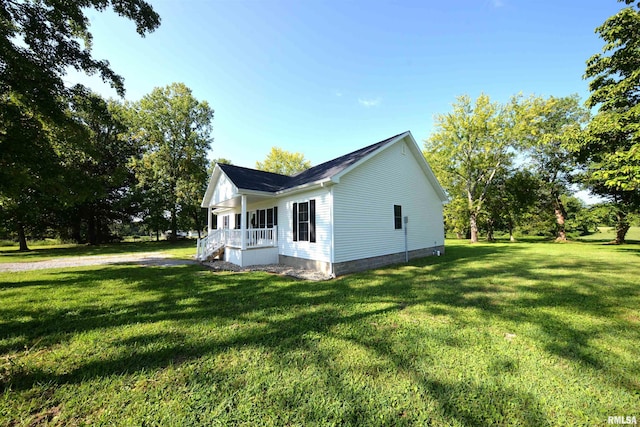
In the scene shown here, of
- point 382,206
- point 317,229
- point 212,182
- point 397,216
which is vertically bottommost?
point 317,229

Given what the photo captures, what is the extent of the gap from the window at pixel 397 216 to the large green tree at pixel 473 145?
611 inches

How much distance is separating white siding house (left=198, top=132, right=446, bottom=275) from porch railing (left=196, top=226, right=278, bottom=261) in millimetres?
47

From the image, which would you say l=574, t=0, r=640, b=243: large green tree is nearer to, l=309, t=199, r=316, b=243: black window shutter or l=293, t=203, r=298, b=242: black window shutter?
l=309, t=199, r=316, b=243: black window shutter

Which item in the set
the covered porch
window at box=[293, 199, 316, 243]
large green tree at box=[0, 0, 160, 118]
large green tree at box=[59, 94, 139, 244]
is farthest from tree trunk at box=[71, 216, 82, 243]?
window at box=[293, 199, 316, 243]

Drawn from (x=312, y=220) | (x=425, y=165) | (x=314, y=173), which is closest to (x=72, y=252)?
(x=314, y=173)

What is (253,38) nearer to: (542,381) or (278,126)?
(278,126)

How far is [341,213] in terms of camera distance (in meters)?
8.49

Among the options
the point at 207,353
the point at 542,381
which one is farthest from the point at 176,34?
the point at 542,381

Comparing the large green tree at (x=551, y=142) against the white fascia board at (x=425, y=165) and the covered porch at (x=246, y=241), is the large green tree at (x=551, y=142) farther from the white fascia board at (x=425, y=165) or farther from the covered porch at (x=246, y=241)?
the covered porch at (x=246, y=241)

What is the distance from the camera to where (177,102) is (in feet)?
86.3

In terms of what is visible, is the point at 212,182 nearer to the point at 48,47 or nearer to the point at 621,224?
the point at 48,47

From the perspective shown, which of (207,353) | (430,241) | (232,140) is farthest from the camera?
(232,140)

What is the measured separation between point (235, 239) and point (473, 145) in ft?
76.6

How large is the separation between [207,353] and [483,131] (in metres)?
26.7
